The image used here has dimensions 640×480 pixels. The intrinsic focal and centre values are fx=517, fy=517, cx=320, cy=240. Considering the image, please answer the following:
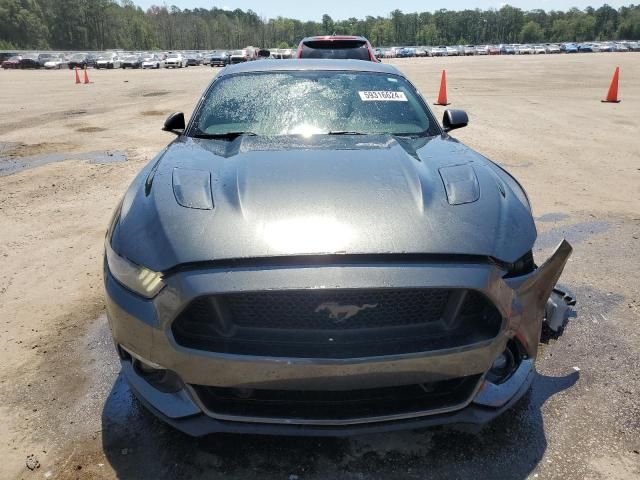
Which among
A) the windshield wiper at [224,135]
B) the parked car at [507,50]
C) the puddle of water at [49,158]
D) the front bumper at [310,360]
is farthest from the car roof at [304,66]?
the parked car at [507,50]

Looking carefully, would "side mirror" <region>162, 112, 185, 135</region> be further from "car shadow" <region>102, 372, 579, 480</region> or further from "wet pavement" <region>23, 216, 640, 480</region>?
"car shadow" <region>102, 372, 579, 480</region>

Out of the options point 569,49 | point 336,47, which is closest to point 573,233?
point 336,47

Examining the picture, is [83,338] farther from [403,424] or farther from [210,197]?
[403,424]

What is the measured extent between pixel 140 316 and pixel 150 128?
9695mm

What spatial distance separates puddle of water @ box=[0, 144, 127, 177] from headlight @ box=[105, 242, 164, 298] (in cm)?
623

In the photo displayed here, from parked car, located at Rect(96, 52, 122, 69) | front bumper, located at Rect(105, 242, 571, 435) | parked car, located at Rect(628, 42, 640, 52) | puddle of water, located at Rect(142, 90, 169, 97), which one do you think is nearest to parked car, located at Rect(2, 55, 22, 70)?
parked car, located at Rect(96, 52, 122, 69)

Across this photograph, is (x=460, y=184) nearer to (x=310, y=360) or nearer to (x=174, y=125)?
(x=310, y=360)

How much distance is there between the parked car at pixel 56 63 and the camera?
5291cm

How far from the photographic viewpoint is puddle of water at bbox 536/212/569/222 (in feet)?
16.7

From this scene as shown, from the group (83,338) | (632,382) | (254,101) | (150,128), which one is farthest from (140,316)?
(150,128)

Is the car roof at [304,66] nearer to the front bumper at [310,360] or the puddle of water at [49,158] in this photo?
the front bumper at [310,360]

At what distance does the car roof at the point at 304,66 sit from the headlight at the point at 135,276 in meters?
2.16

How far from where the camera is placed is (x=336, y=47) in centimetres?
1096

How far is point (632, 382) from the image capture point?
2.64 metres
